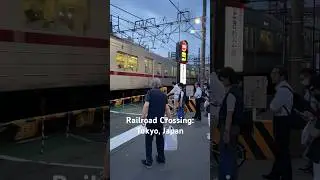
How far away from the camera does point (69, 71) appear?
117 inches

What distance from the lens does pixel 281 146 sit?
3051mm

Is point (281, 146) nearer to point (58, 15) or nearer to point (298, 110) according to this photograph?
point (298, 110)

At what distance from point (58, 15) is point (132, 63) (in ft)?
2.96

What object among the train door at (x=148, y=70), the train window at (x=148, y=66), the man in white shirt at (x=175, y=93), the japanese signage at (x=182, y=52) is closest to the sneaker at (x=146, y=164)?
the man in white shirt at (x=175, y=93)

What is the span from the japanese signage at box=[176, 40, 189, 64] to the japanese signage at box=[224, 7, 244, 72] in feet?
1.95

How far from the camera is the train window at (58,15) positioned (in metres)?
2.77

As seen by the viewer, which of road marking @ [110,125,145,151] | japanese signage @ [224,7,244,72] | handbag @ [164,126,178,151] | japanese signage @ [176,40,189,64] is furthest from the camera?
handbag @ [164,126,178,151]

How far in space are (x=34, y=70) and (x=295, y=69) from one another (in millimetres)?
1545

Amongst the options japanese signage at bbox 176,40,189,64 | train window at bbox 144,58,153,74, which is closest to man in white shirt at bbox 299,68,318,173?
japanese signage at bbox 176,40,189,64

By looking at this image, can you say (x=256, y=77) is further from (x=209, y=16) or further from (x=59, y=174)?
(x=59, y=174)

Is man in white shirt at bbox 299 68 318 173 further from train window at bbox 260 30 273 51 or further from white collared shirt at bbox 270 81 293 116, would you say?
train window at bbox 260 30 273 51

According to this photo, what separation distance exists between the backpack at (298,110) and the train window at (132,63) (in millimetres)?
1159

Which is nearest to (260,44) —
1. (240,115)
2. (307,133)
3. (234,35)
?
(234,35)

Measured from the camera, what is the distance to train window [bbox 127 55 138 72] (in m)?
3.64
